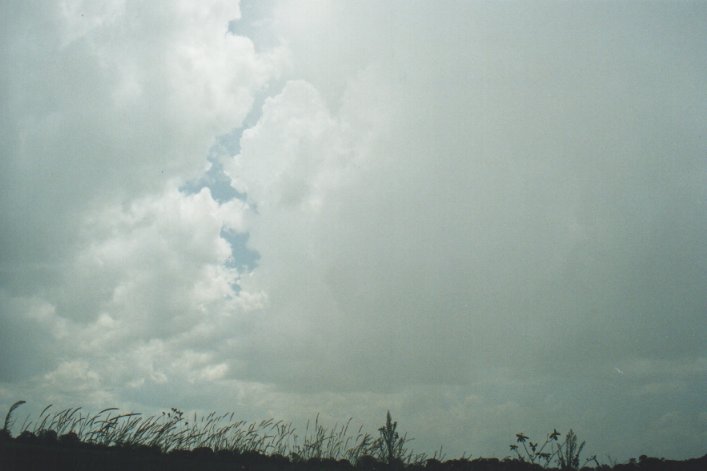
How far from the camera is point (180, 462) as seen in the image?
12508 mm

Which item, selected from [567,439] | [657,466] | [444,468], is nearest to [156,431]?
[444,468]

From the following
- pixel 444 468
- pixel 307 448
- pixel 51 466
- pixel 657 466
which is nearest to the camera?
pixel 51 466

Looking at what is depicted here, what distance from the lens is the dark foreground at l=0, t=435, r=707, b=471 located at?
10.8m

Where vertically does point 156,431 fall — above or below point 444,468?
above

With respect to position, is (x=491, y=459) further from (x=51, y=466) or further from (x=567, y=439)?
(x=51, y=466)

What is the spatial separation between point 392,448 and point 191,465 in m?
6.51

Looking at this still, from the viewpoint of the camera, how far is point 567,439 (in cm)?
1448

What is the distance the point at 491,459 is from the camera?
49.1 ft

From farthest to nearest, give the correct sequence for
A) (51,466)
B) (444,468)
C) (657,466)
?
(444,468)
(657,466)
(51,466)

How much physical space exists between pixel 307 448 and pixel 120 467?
6.64 m

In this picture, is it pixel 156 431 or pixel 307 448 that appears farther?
pixel 307 448

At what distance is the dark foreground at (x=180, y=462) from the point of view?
10.8m

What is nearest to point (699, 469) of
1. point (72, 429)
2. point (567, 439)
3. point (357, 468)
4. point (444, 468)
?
point (567, 439)

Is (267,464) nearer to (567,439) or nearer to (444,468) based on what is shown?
→ (444,468)
